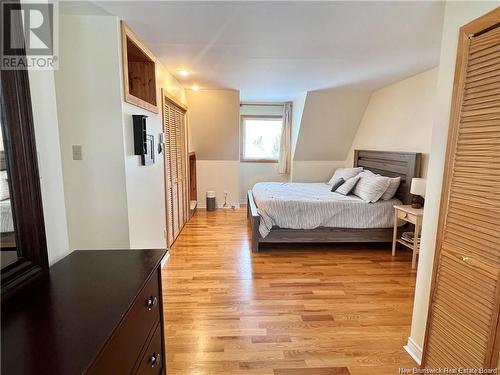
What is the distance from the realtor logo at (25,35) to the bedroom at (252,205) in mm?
51

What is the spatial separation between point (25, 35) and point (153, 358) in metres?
1.45

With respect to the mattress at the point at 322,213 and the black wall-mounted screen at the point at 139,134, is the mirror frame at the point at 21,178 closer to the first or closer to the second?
the black wall-mounted screen at the point at 139,134

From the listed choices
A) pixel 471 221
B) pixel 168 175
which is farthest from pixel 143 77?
pixel 471 221

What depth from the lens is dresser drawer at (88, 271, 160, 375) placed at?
803 mm

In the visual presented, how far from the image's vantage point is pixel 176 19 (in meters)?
1.92

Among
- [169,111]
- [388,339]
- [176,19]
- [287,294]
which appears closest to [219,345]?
[287,294]

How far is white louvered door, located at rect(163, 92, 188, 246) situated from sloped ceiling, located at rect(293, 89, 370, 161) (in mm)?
2209

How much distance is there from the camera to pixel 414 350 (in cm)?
177

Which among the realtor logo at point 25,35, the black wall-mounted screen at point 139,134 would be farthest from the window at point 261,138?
the realtor logo at point 25,35

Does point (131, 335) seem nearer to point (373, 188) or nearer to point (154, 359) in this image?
point (154, 359)

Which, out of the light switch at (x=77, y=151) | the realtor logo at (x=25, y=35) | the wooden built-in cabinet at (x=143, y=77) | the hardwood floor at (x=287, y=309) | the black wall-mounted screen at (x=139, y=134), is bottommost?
Result: the hardwood floor at (x=287, y=309)

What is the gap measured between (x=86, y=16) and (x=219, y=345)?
98.4 inches

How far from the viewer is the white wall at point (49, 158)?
113 cm

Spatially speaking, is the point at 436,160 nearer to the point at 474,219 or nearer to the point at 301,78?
the point at 474,219
